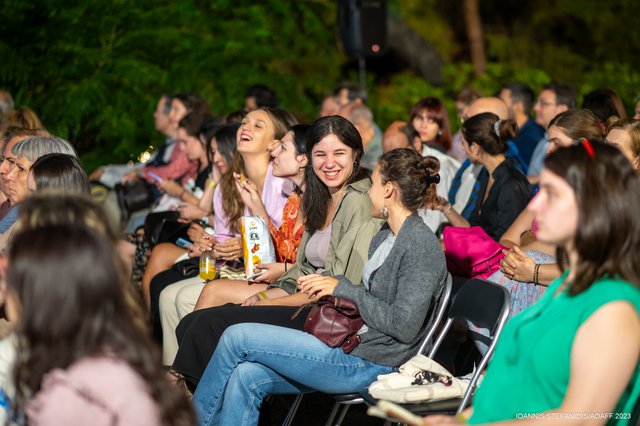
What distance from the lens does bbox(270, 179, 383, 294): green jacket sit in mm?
4418

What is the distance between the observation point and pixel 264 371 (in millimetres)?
3969

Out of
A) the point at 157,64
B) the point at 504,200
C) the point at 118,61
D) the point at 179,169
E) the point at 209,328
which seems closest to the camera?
the point at 209,328

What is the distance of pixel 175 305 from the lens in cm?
549

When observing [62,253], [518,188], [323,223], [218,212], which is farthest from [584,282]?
[218,212]

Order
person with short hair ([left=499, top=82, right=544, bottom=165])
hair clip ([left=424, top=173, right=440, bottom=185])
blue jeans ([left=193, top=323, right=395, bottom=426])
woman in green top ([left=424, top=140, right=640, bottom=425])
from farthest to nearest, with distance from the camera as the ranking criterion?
person with short hair ([left=499, top=82, right=544, bottom=165]), hair clip ([left=424, top=173, right=440, bottom=185]), blue jeans ([left=193, top=323, right=395, bottom=426]), woman in green top ([left=424, top=140, right=640, bottom=425])

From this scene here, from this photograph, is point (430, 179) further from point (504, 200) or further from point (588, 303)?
point (588, 303)

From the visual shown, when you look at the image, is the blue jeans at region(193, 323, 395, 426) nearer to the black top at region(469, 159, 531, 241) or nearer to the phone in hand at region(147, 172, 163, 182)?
the black top at region(469, 159, 531, 241)

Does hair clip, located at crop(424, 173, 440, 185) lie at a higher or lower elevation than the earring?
higher

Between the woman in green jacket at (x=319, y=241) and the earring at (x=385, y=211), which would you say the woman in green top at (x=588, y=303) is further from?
the woman in green jacket at (x=319, y=241)

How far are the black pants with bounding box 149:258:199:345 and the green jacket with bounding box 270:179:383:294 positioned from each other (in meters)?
1.34

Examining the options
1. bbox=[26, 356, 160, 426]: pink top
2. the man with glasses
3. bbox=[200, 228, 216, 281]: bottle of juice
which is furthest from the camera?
the man with glasses

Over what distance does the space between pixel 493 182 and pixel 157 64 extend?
5482 mm

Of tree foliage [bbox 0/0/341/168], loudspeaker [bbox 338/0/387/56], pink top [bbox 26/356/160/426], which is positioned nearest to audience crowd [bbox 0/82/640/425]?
pink top [bbox 26/356/160/426]

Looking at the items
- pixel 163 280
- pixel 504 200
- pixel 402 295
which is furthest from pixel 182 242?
pixel 402 295
